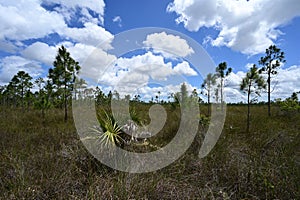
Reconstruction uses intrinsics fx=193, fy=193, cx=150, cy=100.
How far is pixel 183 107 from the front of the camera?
956 cm

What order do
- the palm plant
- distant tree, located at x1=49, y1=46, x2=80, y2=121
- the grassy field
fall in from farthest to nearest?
1. distant tree, located at x1=49, y1=46, x2=80, y2=121
2. the palm plant
3. the grassy field

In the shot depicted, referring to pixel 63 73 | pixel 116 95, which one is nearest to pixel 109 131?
pixel 116 95

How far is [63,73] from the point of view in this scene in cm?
1013

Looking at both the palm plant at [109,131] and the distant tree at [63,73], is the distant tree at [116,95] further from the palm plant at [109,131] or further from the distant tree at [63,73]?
the distant tree at [63,73]

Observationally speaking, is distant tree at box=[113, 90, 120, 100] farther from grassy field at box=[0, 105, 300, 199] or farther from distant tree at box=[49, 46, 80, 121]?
distant tree at box=[49, 46, 80, 121]

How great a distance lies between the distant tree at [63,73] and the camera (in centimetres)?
998

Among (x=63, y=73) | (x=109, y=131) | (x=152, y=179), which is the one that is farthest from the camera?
(x=63, y=73)

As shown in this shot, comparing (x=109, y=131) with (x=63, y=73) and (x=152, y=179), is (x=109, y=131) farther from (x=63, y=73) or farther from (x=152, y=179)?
(x=63, y=73)

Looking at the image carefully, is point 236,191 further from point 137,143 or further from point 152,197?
point 137,143

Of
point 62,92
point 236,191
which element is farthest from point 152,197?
point 62,92

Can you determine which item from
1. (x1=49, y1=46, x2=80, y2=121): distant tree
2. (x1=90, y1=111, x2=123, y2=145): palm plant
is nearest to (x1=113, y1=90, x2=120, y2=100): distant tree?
(x1=90, y1=111, x2=123, y2=145): palm plant

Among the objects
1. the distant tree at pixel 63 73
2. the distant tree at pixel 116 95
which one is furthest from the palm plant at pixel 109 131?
the distant tree at pixel 63 73

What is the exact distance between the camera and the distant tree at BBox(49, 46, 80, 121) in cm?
998

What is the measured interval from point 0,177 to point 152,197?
2348 millimetres
